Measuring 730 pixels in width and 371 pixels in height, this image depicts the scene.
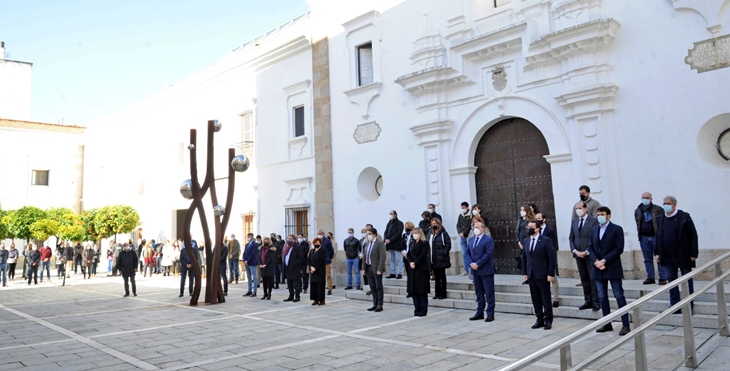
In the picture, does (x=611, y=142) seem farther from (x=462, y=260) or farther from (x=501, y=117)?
(x=462, y=260)

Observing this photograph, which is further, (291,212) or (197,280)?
(291,212)

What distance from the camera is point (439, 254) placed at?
987cm

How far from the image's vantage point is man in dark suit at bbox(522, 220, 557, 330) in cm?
734

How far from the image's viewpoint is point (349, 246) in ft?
43.0

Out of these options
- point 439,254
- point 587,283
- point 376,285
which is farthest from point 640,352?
point 376,285

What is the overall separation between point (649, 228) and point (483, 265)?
2.94 m

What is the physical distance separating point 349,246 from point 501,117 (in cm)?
499

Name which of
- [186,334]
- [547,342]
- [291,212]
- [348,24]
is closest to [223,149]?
[291,212]

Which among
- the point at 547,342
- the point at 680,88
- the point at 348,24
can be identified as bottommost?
the point at 547,342

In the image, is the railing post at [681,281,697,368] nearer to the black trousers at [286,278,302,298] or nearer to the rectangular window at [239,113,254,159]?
the black trousers at [286,278,302,298]

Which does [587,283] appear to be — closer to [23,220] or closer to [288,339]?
[288,339]

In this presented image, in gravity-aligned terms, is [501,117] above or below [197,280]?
above

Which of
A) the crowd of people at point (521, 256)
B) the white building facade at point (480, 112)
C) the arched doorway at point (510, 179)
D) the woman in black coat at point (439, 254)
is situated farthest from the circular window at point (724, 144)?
the woman in black coat at point (439, 254)

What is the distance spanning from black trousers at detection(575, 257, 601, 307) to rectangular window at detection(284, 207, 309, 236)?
1034 centimetres
